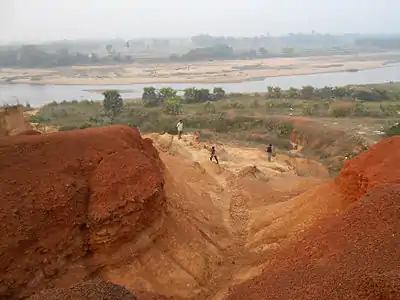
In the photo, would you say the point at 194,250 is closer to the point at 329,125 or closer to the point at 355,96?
the point at 329,125

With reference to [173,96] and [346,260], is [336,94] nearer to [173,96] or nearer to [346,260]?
[173,96]

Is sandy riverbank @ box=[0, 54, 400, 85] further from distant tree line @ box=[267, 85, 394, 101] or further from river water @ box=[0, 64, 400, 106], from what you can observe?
distant tree line @ box=[267, 85, 394, 101]

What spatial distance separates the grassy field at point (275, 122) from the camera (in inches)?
1250

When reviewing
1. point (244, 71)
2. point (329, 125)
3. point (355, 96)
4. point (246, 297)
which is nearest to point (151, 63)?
point (244, 71)

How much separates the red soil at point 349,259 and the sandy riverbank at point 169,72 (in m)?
77.1

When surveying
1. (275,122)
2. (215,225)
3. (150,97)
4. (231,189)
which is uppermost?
(215,225)

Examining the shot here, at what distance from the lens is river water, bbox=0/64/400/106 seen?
70750 mm

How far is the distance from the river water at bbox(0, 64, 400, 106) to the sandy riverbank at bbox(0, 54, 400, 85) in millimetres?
4613

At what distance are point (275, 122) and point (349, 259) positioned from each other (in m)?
28.9

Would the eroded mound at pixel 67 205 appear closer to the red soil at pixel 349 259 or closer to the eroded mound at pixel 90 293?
the eroded mound at pixel 90 293

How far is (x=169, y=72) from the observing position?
345ft

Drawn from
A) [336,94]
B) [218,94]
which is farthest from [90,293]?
[336,94]

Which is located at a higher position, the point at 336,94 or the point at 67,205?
the point at 67,205

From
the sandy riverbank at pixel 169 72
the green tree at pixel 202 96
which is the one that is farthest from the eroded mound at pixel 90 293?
the sandy riverbank at pixel 169 72
